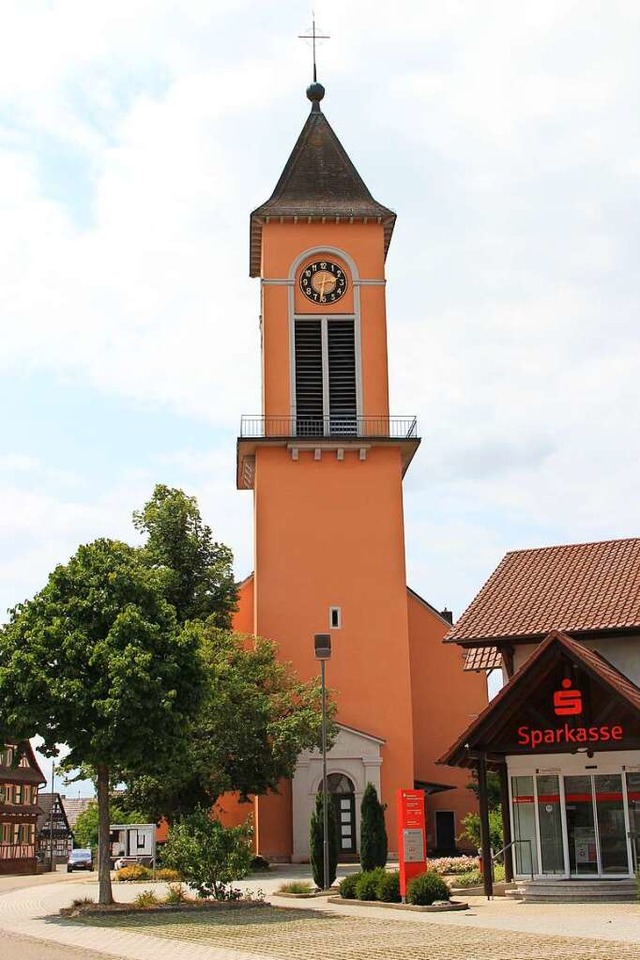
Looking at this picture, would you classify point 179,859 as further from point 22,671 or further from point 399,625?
point 399,625

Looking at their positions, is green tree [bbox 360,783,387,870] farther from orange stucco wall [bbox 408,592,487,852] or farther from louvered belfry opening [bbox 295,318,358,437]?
louvered belfry opening [bbox 295,318,358,437]

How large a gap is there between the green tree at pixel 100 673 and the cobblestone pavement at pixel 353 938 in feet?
12.0

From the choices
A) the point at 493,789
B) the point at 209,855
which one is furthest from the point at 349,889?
the point at 493,789

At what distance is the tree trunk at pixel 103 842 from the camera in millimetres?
24422

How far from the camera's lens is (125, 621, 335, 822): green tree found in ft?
121

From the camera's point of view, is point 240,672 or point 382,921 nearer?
point 382,921

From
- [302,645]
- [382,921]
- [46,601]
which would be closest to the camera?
[382,921]

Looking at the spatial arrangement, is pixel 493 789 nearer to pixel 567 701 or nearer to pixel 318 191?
pixel 567 701

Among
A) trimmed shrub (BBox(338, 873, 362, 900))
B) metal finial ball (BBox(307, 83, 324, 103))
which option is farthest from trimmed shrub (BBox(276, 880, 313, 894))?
metal finial ball (BBox(307, 83, 324, 103))

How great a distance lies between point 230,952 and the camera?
1600 centimetres

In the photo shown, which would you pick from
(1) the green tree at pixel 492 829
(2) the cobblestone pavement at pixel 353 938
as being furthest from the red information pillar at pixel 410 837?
(1) the green tree at pixel 492 829

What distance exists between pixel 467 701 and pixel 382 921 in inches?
1065

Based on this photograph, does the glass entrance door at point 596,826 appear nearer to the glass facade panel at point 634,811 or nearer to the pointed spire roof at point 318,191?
the glass facade panel at point 634,811

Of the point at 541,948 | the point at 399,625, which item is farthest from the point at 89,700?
the point at 399,625
